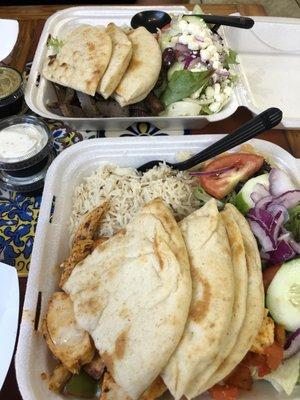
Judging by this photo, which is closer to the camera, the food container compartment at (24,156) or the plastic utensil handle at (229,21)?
the food container compartment at (24,156)

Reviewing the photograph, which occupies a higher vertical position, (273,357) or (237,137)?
(237,137)

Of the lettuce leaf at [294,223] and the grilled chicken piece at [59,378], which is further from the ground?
the lettuce leaf at [294,223]

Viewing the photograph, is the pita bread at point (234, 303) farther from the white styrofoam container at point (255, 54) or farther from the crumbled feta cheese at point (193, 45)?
the crumbled feta cheese at point (193, 45)

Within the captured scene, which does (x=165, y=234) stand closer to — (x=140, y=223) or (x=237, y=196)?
(x=140, y=223)

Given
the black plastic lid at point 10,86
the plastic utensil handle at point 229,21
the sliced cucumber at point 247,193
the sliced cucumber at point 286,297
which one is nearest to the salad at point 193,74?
the plastic utensil handle at point 229,21

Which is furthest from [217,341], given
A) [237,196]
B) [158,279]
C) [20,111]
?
[20,111]

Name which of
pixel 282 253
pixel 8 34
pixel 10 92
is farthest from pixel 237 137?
pixel 8 34

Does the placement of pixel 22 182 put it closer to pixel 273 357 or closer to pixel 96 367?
pixel 96 367
